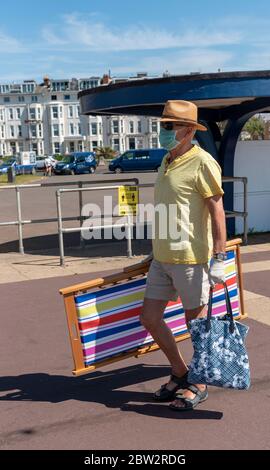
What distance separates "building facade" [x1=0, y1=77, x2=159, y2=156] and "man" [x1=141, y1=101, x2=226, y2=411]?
287 feet

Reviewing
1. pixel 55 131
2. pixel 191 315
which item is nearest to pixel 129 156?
pixel 191 315

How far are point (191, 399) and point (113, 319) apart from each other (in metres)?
0.79

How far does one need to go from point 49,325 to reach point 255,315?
84.2 inches

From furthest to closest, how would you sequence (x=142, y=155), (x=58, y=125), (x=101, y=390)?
(x=58, y=125), (x=142, y=155), (x=101, y=390)

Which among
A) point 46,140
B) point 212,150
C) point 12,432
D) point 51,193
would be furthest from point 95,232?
point 46,140

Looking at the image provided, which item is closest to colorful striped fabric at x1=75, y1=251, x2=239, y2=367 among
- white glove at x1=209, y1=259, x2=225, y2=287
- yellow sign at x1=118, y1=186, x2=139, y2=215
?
white glove at x1=209, y1=259, x2=225, y2=287

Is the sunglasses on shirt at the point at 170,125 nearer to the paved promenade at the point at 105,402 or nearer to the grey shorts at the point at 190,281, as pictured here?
the grey shorts at the point at 190,281

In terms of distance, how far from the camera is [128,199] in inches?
368

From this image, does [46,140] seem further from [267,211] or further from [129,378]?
[129,378]

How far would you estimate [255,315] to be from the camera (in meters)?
6.05

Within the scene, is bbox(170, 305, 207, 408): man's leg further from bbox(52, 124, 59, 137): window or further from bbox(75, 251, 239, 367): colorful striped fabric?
bbox(52, 124, 59, 137): window

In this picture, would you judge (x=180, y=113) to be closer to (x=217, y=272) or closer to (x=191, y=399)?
(x=217, y=272)

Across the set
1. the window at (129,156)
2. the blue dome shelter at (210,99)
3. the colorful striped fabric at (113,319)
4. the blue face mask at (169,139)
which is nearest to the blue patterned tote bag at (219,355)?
the colorful striped fabric at (113,319)

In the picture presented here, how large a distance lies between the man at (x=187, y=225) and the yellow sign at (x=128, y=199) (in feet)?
17.5
